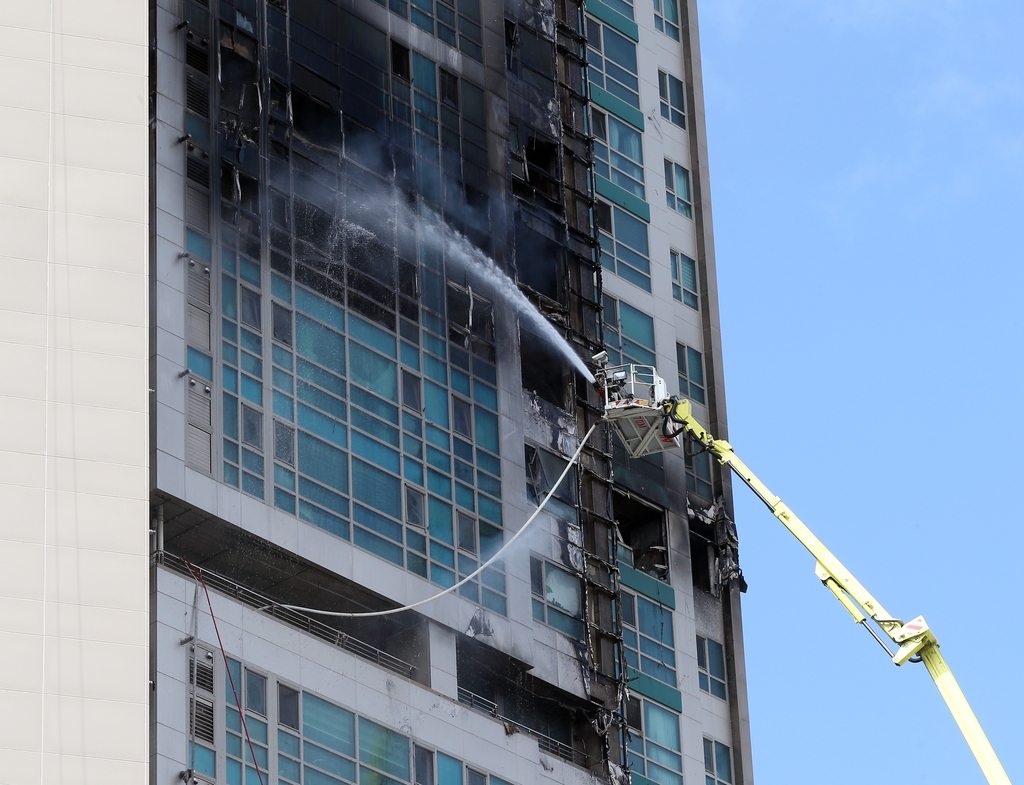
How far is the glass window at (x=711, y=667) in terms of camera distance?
81.3 m

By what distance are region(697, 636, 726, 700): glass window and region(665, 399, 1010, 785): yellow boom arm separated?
447 cm

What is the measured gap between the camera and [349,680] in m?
65.2

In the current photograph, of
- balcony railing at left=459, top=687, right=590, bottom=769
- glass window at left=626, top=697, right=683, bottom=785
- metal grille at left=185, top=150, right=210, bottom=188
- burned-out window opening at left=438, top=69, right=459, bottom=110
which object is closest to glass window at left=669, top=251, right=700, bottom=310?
burned-out window opening at left=438, top=69, right=459, bottom=110

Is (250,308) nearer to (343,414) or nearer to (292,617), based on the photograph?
(343,414)

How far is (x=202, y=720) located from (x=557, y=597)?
16.8 metres

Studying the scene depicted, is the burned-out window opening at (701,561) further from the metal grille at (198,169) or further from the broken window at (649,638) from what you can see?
the metal grille at (198,169)

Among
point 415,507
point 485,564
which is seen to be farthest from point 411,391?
point 485,564

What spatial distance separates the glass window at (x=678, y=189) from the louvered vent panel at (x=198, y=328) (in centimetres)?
2803

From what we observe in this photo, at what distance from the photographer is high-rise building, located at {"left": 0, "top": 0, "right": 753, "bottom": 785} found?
5853 cm

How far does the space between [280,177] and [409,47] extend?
881cm

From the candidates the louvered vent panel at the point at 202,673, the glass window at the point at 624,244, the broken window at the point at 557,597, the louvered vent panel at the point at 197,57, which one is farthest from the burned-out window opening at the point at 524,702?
the louvered vent panel at the point at 197,57

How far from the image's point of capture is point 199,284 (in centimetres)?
6488

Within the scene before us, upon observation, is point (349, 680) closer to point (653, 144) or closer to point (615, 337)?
point (615, 337)
